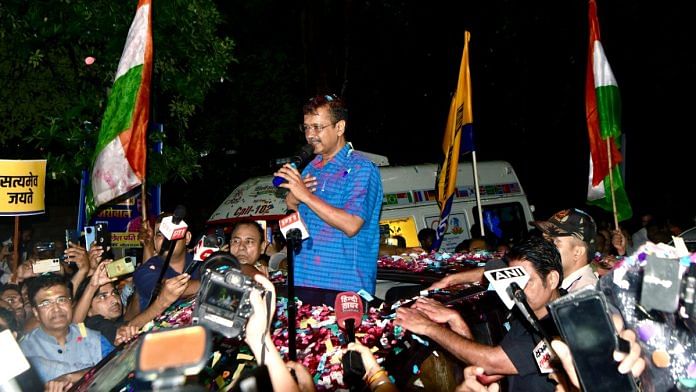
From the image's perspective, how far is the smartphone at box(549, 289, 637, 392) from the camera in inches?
91.2

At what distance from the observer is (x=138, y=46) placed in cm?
795

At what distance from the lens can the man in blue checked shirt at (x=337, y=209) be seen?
4137 mm

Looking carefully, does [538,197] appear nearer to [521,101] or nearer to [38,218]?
[521,101]

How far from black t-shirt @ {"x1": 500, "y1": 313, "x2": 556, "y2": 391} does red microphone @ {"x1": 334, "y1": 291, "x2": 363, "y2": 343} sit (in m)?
0.89

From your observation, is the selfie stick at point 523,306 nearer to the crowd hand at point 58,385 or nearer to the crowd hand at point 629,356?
the crowd hand at point 629,356

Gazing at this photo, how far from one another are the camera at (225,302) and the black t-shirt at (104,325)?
353 centimetres

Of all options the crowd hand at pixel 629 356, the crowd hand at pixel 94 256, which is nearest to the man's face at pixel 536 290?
the crowd hand at pixel 629 356

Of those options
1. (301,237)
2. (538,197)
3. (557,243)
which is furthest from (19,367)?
(538,197)

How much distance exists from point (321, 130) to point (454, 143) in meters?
6.33

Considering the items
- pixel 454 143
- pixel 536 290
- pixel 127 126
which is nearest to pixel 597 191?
pixel 454 143

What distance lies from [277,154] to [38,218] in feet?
19.7

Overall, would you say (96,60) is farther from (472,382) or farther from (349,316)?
(472,382)

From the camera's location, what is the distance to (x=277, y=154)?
19.8 m

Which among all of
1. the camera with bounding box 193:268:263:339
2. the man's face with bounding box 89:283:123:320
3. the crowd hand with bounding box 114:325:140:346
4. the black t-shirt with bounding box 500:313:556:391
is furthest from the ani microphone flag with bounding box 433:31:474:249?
the camera with bounding box 193:268:263:339
